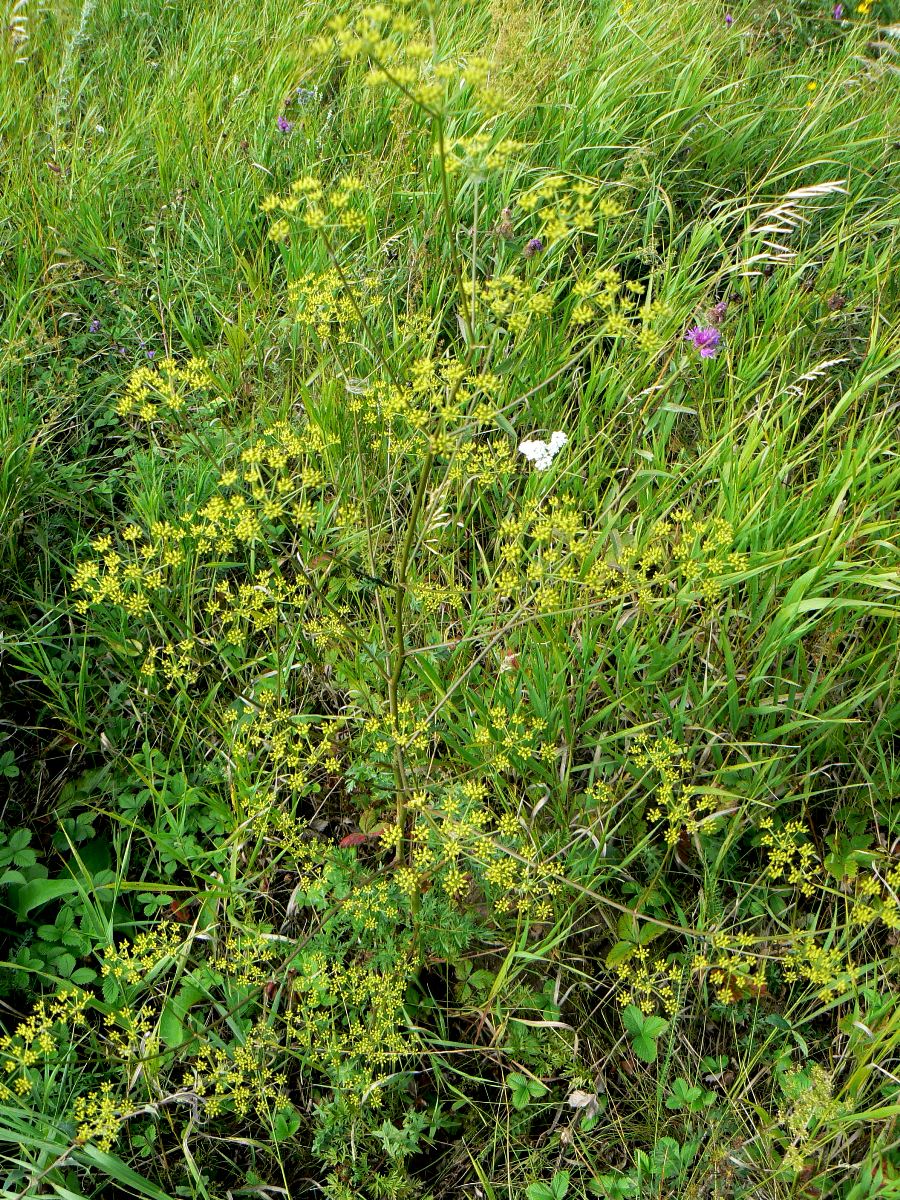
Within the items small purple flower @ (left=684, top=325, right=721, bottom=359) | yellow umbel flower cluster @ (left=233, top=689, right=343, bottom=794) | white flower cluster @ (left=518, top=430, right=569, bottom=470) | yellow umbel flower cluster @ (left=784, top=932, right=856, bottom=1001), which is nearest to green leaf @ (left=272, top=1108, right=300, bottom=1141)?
yellow umbel flower cluster @ (left=233, top=689, right=343, bottom=794)

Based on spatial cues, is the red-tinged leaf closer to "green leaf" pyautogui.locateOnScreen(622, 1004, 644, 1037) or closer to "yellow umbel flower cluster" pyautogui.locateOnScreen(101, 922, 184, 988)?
"yellow umbel flower cluster" pyautogui.locateOnScreen(101, 922, 184, 988)

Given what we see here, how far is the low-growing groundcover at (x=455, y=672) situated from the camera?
1.63 meters

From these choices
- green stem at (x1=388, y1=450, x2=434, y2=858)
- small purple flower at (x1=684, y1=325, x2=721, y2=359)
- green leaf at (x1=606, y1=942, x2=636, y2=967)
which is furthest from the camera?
small purple flower at (x1=684, y1=325, x2=721, y2=359)

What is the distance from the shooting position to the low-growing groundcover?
1626mm

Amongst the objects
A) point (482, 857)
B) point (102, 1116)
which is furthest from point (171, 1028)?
point (482, 857)

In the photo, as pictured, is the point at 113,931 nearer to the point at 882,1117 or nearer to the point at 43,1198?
the point at 43,1198

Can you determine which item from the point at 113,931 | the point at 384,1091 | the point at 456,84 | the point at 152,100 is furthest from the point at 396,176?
the point at 384,1091

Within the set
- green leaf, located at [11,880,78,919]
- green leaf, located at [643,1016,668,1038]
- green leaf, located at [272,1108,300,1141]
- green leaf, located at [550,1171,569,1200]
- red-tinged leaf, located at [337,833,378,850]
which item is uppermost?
red-tinged leaf, located at [337,833,378,850]

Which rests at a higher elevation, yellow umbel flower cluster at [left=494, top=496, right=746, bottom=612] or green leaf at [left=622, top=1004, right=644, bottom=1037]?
yellow umbel flower cluster at [left=494, top=496, right=746, bottom=612]

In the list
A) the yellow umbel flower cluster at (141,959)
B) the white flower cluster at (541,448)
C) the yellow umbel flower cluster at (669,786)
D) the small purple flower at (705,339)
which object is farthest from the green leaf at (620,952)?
the small purple flower at (705,339)

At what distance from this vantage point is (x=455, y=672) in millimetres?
2066

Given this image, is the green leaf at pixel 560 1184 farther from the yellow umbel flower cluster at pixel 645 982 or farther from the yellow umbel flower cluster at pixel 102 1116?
the yellow umbel flower cluster at pixel 102 1116

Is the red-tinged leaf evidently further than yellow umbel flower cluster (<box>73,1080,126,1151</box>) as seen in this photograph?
Yes

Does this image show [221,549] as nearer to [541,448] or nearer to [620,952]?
[541,448]
